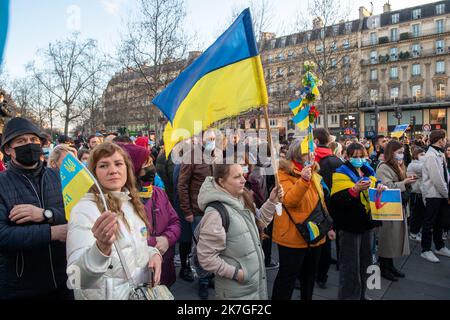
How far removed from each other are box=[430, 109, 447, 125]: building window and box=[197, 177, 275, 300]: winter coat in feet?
178

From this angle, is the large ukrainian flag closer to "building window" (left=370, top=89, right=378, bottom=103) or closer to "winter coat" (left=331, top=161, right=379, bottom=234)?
"winter coat" (left=331, top=161, right=379, bottom=234)

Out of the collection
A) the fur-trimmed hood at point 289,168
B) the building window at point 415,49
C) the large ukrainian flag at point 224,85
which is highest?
the building window at point 415,49

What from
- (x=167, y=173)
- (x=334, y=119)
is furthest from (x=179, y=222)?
(x=334, y=119)

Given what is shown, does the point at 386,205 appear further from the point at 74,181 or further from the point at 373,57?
the point at 373,57

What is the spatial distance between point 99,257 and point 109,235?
0.16 metres

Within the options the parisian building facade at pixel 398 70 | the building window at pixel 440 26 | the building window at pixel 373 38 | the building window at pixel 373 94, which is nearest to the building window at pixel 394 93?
the parisian building facade at pixel 398 70

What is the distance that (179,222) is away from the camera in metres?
3.06

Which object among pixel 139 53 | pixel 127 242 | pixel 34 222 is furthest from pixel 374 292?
pixel 139 53

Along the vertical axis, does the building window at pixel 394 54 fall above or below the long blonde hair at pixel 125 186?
above

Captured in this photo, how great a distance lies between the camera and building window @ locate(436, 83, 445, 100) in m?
48.3

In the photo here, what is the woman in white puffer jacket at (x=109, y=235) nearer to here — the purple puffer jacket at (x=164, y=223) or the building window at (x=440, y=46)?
the purple puffer jacket at (x=164, y=223)

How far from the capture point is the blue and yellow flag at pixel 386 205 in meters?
3.77

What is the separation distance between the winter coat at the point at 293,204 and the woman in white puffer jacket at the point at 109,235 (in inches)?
63.9

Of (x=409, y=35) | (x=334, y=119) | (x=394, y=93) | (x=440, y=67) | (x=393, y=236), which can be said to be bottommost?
(x=393, y=236)
